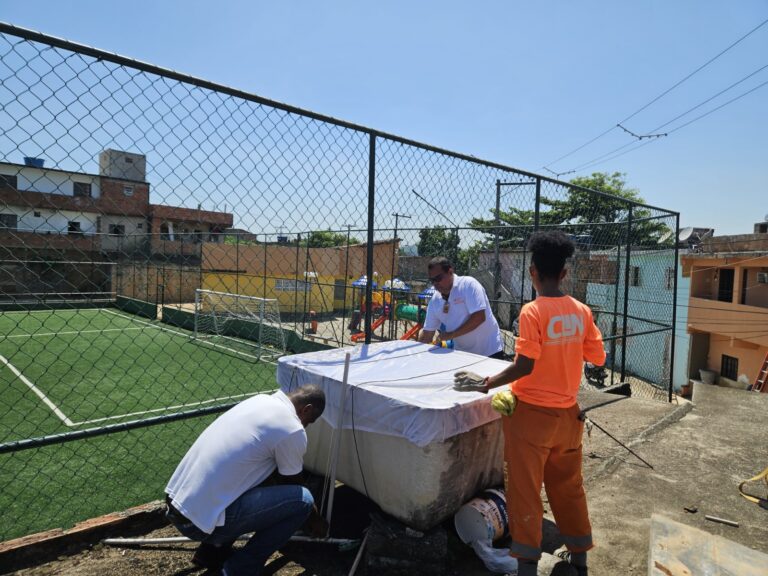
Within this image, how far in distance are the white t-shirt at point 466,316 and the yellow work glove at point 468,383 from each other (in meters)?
1.49

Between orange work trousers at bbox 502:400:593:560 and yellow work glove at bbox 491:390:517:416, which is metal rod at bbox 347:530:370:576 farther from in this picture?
yellow work glove at bbox 491:390:517:416

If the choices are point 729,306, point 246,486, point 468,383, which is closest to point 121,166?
point 246,486

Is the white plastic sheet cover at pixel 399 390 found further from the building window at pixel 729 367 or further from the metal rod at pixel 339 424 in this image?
the building window at pixel 729 367

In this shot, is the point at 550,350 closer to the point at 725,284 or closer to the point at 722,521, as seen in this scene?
the point at 722,521

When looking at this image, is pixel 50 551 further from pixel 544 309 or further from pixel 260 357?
pixel 260 357

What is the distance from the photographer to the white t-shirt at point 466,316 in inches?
166

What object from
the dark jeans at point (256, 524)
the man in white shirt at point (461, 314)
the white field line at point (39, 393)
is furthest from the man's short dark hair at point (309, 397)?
the white field line at point (39, 393)

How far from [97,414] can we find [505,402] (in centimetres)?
812

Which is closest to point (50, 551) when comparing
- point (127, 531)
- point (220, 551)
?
point (127, 531)

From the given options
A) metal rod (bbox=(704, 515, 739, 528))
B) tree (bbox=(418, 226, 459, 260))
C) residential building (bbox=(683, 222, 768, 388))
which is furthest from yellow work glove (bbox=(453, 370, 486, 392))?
residential building (bbox=(683, 222, 768, 388))

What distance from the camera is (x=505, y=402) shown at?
2502 mm

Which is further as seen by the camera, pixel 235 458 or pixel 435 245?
pixel 435 245

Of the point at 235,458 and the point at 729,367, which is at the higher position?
the point at 235,458

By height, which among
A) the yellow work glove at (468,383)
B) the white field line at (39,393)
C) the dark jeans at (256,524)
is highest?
the yellow work glove at (468,383)
